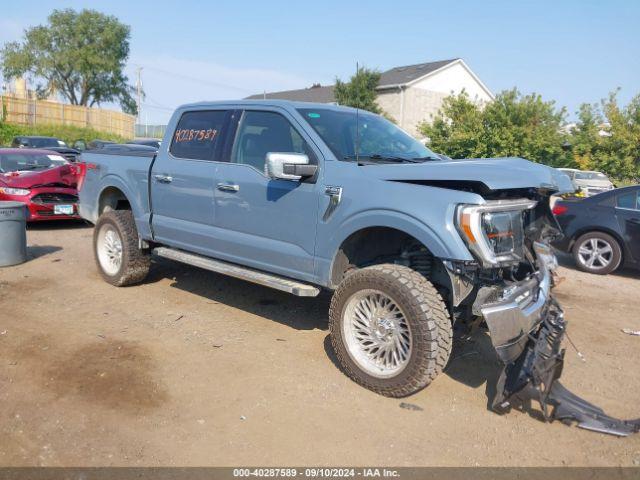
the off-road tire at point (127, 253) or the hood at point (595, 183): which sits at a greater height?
the hood at point (595, 183)

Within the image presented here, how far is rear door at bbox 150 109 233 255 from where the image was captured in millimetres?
5375

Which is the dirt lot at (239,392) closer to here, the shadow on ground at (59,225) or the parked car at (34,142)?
the shadow on ground at (59,225)

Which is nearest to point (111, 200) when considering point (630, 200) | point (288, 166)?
point (288, 166)

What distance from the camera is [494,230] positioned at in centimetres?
377

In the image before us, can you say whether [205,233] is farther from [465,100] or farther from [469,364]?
[465,100]

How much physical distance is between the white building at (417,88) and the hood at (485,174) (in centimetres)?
3108

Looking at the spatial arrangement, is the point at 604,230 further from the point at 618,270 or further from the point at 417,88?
the point at 417,88

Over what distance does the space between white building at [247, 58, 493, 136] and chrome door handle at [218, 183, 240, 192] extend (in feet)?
100

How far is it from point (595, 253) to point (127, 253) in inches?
267


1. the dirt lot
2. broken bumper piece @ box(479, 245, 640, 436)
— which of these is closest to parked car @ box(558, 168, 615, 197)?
the dirt lot

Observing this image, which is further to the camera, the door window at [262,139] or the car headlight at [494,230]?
the door window at [262,139]

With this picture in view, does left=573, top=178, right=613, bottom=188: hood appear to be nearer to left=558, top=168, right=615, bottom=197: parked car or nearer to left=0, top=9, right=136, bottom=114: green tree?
left=558, top=168, right=615, bottom=197: parked car

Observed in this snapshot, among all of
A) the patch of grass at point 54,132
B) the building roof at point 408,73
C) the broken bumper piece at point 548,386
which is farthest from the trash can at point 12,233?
the building roof at point 408,73

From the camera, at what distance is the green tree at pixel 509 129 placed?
20203mm
